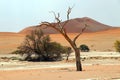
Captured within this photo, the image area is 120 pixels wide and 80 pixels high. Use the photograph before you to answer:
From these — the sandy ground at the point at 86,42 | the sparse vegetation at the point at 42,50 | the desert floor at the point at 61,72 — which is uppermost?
the sandy ground at the point at 86,42

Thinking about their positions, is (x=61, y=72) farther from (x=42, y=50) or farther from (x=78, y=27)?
(x=78, y=27)

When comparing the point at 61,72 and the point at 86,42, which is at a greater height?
the point at 86,42

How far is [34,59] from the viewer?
53062mm

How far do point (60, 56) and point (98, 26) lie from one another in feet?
383

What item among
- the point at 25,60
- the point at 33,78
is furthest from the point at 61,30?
the point at 25,60

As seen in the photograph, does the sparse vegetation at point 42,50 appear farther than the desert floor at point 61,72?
Yes

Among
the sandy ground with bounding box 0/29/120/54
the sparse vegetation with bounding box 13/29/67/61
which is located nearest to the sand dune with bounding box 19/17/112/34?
the sandy ground with bounding box 0/29/120/54

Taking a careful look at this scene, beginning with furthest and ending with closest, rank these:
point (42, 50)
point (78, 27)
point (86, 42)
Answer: point (78, 27) < point (86, 42) < point (42, 50)

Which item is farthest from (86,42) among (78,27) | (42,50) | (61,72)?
(61,72)

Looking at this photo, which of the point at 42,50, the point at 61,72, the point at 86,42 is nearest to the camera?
the point at 61,72

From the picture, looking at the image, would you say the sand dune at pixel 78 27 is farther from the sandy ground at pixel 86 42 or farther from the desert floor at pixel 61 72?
the desert floor at pixel 61 72

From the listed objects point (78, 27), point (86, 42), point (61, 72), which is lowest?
point (61, 72)

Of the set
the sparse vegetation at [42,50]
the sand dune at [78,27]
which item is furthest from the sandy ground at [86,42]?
the sand dune at [78,27]

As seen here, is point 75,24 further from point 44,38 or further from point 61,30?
point 61,30
